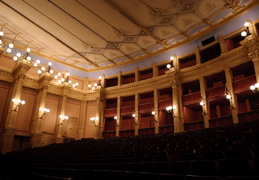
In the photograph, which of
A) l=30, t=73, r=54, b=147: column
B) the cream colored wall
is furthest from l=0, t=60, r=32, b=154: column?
l=30, t=73, r=54, b=147: column

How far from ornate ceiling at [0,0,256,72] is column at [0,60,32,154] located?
2.24 meters

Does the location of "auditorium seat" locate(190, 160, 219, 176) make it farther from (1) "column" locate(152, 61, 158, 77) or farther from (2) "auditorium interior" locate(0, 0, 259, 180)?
(1) "column" locate(152, 61, 158, 77)

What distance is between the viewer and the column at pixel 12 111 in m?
12.4

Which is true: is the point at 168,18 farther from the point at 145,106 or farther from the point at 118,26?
the point at 145,106

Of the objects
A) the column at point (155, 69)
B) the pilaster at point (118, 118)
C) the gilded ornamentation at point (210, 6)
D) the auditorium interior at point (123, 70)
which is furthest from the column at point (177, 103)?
the pilaster at point (118, 118)

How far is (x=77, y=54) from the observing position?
54.9ft

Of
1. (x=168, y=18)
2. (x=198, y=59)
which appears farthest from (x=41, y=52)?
(x=198, y=59)

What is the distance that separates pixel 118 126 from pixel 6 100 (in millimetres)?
7796

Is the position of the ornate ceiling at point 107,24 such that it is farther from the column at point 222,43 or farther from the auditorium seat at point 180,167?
Result: the auditorium seat at point 180,167

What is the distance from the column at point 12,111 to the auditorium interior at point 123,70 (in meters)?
0.05

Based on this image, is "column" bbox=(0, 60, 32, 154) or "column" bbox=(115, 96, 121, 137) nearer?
"column" bbox=(0, 60, 32, 154)

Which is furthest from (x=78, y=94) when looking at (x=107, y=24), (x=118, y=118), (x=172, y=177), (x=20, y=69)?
(x=172, y=177)

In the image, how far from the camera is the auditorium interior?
11.8m

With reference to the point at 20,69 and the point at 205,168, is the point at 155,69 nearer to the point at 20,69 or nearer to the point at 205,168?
the point at 20,69
